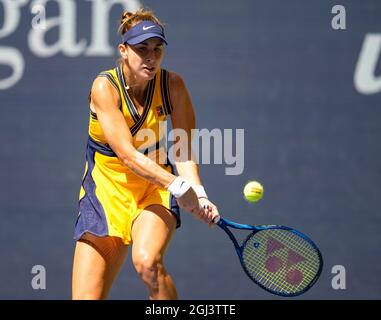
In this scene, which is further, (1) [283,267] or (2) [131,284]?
(2) [131,284]

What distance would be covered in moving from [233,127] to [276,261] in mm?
1453

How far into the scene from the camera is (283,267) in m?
4.73

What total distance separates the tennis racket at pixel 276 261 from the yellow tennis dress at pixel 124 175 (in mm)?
374

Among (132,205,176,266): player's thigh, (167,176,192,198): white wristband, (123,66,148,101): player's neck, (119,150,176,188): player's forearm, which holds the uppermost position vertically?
(123,66,148,101): player's neck

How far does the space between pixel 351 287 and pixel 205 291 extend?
883 millimetres

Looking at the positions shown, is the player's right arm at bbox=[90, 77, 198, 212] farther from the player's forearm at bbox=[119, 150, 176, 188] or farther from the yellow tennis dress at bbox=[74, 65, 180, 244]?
the yellow tennis dress at bbox=[74, 65, 180, 244]

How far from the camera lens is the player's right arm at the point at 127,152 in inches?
175

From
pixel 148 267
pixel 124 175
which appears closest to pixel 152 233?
pixel 148 267

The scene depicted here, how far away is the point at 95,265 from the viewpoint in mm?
4523

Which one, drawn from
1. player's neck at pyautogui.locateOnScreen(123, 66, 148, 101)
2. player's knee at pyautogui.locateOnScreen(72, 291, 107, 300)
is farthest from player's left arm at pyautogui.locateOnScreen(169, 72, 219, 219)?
player's knee at pyautogui.locateOnScreen(72, 291, 107, 300)

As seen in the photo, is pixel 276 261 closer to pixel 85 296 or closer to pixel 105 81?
pixel 85 296

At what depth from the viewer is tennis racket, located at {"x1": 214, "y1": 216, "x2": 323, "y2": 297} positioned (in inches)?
184

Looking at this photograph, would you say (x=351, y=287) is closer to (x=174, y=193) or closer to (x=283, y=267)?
(x=283, y=267)

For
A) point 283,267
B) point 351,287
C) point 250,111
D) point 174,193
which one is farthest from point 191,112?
point 351,287
